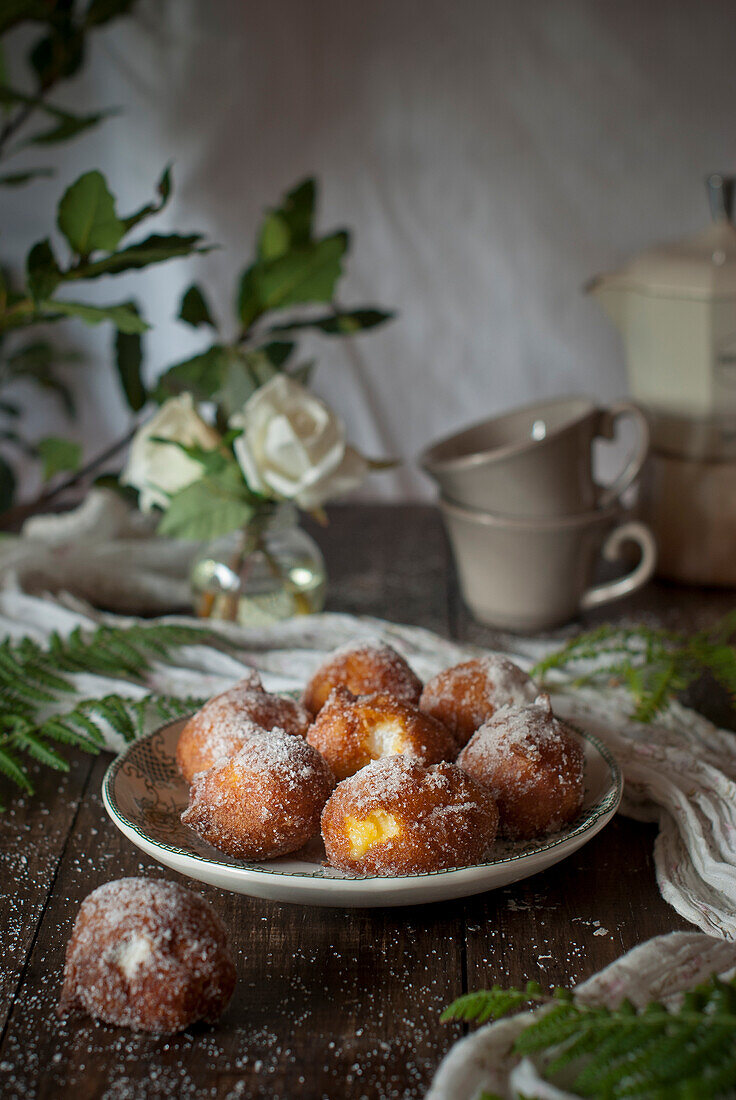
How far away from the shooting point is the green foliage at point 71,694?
2.44 feet

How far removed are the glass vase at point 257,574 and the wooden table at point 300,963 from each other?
11.4 inches

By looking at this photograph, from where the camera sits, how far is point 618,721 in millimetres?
792

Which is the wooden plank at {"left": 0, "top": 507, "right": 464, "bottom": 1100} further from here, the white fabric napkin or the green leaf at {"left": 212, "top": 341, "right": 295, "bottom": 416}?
the green leaf at {"left": 212, "top": 341, "right": 295, "bottom": 416}

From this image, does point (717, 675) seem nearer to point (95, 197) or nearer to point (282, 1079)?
point (282, 1079)

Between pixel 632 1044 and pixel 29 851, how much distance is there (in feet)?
1.29

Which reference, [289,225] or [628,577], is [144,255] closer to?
[289,225]

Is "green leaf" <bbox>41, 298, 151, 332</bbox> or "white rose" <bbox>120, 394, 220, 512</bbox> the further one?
"white rose" <bbox>120, 394, 220, 512</bbox>

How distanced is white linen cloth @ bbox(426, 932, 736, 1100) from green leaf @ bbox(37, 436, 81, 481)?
2.58 feet

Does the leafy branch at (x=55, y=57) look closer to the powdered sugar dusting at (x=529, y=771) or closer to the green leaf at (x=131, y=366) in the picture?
the green leaf at (x=131, y=366)

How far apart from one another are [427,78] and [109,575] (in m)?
0.82

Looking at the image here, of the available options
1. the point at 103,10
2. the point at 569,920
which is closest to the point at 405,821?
the point at 569,920

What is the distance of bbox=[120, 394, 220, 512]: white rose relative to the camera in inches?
37.4

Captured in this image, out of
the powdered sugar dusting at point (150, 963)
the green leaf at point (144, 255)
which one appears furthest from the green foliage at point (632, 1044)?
the green leaf at point (144, 255)

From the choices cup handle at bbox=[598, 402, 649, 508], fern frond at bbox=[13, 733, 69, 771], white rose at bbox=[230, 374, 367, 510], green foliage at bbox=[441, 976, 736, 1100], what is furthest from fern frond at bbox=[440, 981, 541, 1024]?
cup handle at bbox=[598, 402, 649, 508]
